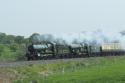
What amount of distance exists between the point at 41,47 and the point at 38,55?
1480mm

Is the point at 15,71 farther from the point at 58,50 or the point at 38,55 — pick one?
the point at 58,50

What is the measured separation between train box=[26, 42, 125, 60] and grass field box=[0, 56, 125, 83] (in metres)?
9.96

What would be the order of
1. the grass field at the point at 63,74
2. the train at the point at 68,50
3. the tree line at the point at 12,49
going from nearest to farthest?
the grass field at the point at 63,74 < the train at the point at 68,50 < the tree line at the point at 12,49

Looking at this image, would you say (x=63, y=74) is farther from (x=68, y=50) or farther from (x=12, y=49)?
(x=12, y=49)

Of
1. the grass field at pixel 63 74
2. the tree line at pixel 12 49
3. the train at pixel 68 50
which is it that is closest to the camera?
the grass field at pixel 63 74

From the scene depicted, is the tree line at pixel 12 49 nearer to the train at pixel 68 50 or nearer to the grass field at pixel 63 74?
the train at pixel 68 50

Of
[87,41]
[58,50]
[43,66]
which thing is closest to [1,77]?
[43,66]

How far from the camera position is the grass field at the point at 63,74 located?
125ft

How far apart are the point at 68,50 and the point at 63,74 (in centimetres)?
3494

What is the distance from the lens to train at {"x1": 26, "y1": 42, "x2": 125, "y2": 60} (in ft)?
241

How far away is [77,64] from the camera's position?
63.2 meters

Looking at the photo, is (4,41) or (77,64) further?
(4,41)

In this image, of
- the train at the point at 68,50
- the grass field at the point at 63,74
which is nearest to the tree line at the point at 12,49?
the train at the point at 68,50

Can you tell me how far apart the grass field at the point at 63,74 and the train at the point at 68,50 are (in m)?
9.96
